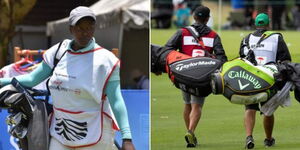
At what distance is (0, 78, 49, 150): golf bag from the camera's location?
5.26 meters

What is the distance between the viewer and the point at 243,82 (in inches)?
232

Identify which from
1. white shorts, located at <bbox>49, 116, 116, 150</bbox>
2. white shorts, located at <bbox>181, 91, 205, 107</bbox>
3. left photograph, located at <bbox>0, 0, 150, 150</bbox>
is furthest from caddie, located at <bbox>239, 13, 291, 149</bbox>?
white shorts, located at <bbox>49, 116, 116, 150</bbox>

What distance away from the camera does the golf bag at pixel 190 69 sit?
5.93 m

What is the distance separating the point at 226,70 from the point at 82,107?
1.21m

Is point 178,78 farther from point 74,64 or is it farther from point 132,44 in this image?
point 132,44

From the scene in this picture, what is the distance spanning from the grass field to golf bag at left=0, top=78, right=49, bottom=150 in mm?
2808

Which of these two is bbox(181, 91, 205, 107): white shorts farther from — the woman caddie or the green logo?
the woman caddie

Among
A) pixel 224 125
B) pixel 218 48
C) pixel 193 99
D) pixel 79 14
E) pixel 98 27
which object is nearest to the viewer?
pixel 79 14

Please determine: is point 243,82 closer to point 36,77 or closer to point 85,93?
point 85,93

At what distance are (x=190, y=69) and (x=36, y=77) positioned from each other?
115 cm

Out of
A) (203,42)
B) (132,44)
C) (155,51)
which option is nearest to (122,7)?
(132,44)

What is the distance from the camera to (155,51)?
696 centimetres

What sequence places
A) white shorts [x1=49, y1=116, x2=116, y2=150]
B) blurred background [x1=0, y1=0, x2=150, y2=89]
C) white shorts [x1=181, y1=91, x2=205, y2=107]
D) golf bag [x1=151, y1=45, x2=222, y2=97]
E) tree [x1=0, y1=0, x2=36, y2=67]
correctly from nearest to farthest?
1. white shorts [x1=49, y1=116, x2=116, y2=150]
2. golf bag [x1=151, y1=45, x2=222, y2=97]
3. white shorts [x1=181, y1=91, x2=205, y2=107]
4. tree [x1=0, y1=0, x2=36, y2=67]
5. blurred background [x1=0, y1=0, x2=150, y2=89]

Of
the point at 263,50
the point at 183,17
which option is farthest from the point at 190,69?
the point at 183,17
